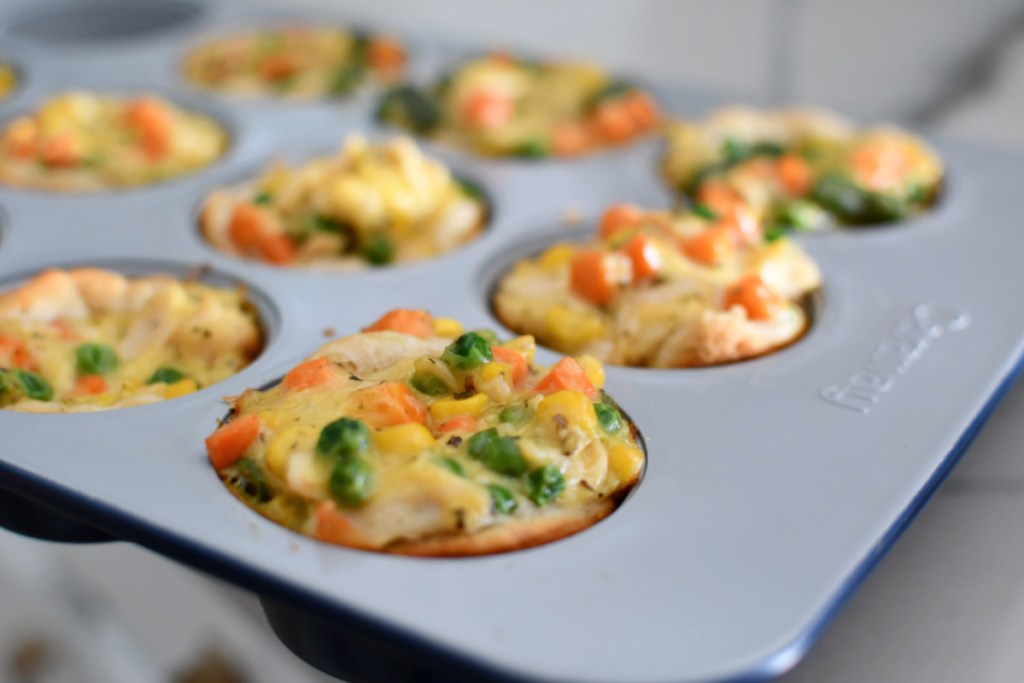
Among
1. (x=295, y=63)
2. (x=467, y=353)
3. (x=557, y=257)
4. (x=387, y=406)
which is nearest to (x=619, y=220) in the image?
(x=557, y=257)

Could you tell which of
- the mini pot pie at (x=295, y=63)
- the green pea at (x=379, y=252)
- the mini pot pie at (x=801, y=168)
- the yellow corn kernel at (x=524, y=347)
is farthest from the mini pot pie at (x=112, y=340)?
the mini pot pie at (x=295, y=63)

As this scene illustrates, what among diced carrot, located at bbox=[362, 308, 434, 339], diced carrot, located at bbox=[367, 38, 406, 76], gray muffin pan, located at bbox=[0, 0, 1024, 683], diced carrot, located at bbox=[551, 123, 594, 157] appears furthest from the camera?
diced carrot, located at bbox=[367, 38, 406, 76]

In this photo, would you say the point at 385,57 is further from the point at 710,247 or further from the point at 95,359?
the point at 95,359

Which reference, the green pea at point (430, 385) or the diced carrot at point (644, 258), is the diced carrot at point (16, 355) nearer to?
the green pea at point (430, 385)

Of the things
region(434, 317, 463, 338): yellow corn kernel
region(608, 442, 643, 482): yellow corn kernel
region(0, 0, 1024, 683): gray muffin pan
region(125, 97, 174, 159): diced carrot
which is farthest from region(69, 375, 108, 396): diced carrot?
region(125, 97, 174, 159): diced carrot

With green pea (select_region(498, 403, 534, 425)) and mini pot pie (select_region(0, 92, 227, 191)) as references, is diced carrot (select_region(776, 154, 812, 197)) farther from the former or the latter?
mini pot pie (select_region(0, 92, 227, 191))

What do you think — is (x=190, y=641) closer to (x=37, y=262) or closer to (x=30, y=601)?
(x=30, y=601)
